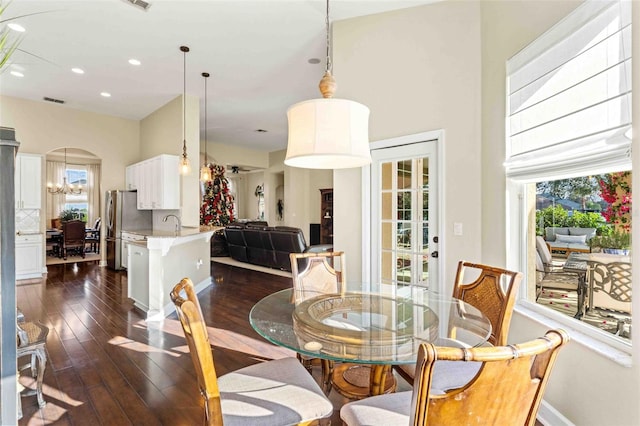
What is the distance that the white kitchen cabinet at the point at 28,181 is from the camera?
598 centimetres

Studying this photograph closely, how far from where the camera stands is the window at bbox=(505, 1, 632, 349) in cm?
167

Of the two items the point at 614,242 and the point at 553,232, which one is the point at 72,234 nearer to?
the point at 553,232

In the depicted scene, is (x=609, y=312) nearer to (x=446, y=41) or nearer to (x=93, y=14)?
(x=446, y=41)

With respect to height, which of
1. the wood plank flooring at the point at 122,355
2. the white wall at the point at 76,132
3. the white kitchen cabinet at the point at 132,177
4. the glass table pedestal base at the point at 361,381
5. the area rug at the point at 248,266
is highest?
the white wall at the point at 76,132

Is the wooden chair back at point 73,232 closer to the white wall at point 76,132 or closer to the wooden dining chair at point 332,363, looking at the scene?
the white wall at point 76,132

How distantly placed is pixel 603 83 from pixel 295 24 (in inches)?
117

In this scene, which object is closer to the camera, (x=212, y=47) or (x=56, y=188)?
(x=212, y=47)

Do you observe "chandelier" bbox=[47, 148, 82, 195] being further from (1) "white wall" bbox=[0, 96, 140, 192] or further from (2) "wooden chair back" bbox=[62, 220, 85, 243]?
(1) "white wall" bbox=[0, 96, 140, 192]

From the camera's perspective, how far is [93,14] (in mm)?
3422

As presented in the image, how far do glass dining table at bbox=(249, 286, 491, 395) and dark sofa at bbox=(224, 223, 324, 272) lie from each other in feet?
12.6

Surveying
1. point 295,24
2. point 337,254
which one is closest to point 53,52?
point 295,24

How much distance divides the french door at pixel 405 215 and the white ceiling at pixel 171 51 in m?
1.51

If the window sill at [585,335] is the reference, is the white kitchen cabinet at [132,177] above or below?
above

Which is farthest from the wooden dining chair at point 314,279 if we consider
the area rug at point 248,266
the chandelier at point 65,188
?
the chandelier at point 65,188
